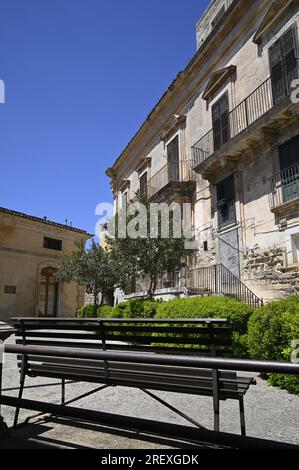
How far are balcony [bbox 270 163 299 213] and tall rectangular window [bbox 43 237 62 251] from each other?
53.5 ft

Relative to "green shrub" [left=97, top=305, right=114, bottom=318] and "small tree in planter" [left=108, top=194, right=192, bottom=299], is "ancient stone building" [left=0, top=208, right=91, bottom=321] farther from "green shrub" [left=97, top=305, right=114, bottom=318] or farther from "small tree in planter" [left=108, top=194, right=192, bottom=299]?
"small tree in planter" [left=108, top=194, right=192, bottom=299]

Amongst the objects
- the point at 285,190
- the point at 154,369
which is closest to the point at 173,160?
the point at 285,190

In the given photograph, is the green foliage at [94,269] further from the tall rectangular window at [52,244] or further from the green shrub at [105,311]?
the tall rectangular window at [52,244]

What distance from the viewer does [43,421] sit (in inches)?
127

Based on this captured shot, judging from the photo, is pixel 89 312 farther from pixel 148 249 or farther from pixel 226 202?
pixel 226 202

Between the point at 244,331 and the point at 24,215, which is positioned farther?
the point at 24,215

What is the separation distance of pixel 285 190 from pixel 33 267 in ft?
54.1

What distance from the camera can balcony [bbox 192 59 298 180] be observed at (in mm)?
10430

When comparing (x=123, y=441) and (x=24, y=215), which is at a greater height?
(x=24, y=215)

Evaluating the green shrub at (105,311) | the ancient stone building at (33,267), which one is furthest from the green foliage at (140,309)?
the ancient stone building at (33,267)

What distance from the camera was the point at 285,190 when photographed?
10.5 metres

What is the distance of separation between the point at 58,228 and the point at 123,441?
72.3 ft
